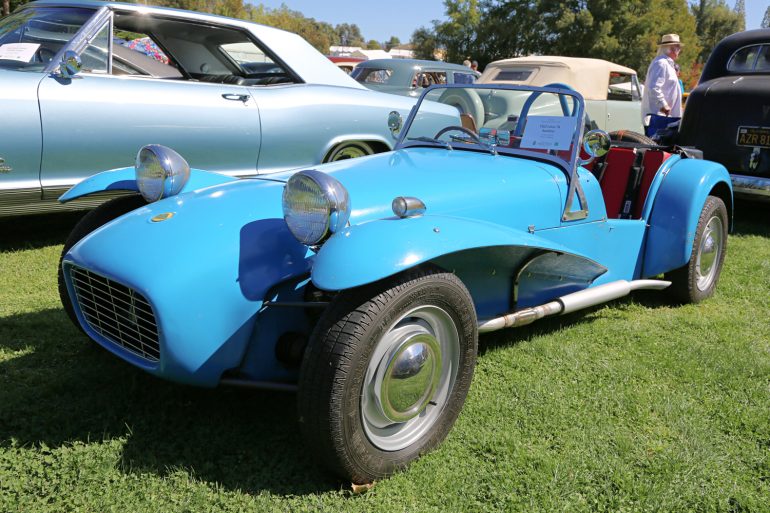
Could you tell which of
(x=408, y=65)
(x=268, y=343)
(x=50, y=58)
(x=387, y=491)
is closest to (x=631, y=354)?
(x=387, y=491)

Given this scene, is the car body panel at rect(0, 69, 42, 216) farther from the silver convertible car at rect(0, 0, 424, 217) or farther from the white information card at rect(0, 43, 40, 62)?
the white information card at rect(0, 43, 40, 62)

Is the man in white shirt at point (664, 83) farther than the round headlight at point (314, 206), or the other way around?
the man in white shirt at point (664, 83)

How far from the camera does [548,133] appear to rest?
3236mm

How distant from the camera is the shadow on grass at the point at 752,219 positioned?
19.5ft

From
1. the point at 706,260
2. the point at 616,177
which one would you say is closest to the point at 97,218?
the point at 616,177

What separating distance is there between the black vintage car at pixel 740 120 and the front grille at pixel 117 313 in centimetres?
569

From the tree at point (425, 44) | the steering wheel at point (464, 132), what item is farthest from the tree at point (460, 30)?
the steering wheel at point (464, 132)

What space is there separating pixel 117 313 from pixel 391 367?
0.98m

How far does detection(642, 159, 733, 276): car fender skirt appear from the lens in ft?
11.9

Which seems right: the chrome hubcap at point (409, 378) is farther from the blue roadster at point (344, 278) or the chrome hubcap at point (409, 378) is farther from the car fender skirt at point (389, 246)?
the car fender skirt at point (389, 246)

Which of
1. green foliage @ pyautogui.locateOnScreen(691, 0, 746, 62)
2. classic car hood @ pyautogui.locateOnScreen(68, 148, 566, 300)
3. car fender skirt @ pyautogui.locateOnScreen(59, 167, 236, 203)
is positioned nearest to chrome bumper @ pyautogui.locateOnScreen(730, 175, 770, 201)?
classic car hood @ pyautogui.locateOnScreen(68, 148, 566, 300)

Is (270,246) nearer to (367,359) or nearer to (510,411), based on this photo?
(367,359)

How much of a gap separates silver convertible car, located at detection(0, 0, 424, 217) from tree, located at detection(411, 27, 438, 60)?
41.7 m

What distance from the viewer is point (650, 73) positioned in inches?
281
